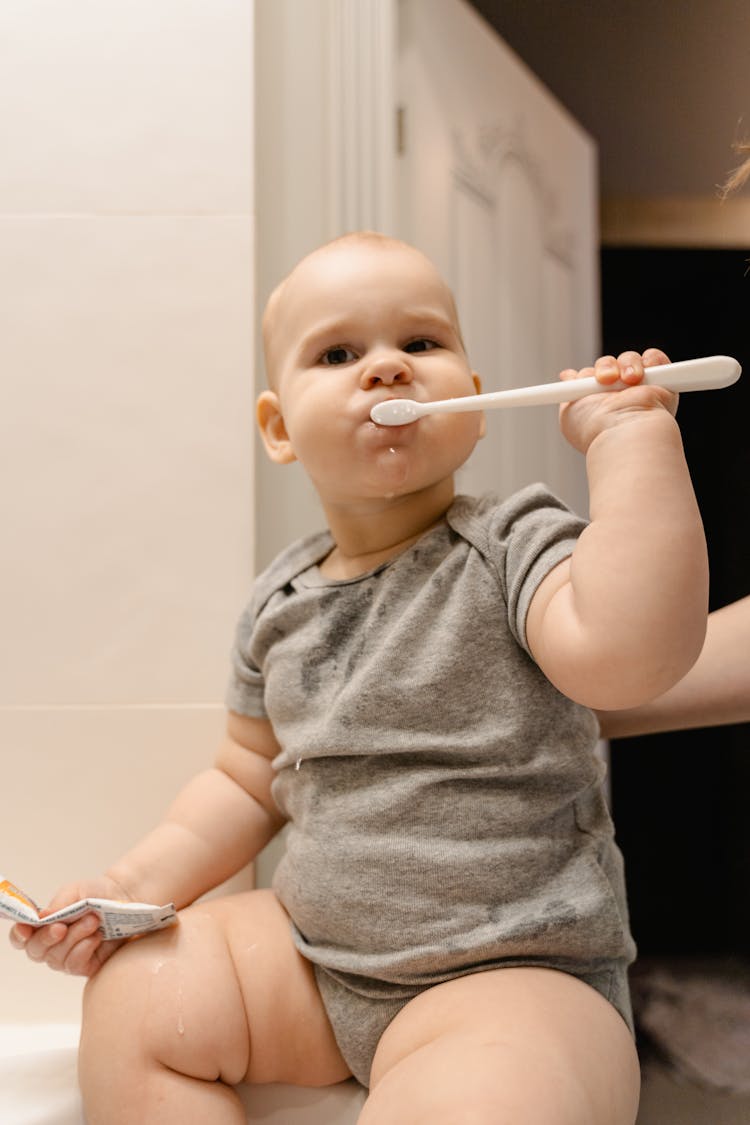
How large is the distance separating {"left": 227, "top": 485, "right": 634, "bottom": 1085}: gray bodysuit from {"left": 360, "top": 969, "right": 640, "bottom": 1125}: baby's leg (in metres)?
0.03

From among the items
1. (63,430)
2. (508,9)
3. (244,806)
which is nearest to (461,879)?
(244,806)

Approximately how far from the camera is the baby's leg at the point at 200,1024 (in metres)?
0.63

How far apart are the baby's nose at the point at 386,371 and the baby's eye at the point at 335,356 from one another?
36 millimetres

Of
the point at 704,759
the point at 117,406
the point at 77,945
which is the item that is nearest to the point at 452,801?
the point at 77,945

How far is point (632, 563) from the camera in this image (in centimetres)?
52

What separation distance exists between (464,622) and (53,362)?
54 cm

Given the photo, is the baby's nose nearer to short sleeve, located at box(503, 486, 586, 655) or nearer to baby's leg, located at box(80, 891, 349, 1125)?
short sleeve, located at box(503, 486, 586, 655)

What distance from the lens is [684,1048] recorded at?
2.56ft

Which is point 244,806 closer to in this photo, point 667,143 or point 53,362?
point 53,362

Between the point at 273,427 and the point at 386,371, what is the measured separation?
18cm

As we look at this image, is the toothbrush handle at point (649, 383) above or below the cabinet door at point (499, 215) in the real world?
below

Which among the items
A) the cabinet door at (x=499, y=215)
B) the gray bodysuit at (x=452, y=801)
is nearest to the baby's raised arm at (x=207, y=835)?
the gray bodysuit at (x=452, y=801)

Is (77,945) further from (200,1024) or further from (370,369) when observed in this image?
(370,369)

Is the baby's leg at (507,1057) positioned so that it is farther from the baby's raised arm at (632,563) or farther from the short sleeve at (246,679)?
the short sleeve at (246,679)
